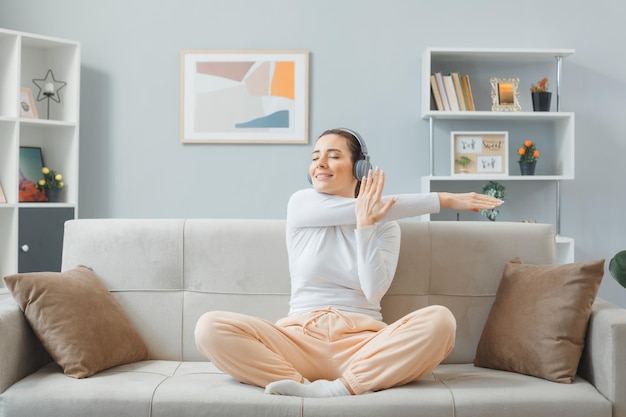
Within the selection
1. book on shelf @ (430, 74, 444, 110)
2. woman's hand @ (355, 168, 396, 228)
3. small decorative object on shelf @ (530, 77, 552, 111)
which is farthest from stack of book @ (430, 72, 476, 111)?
woman's hand @ (355, 168, 396, 228)

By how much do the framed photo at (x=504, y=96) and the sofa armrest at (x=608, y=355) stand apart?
1979 millimetres

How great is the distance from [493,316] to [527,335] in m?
0.17

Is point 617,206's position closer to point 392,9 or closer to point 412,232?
point 392,9

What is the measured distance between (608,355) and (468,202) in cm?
63

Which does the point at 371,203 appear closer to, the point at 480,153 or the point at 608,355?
the point at 608,355

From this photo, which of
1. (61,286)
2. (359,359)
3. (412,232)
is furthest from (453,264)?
(61,286)

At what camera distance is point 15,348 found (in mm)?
2232

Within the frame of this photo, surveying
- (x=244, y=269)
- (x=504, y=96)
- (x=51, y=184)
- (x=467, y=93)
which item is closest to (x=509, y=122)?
(x=504, y=96)

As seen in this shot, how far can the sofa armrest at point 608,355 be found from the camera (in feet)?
6.93

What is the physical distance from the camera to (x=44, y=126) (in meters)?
4.20

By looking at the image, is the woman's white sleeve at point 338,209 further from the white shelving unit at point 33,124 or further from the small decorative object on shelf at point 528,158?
the white shelving unit at point 33,124

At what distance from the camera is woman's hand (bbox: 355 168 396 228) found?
93.0 inches

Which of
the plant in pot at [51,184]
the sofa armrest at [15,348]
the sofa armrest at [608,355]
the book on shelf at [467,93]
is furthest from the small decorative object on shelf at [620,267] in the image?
the plant in pot at [51,184]

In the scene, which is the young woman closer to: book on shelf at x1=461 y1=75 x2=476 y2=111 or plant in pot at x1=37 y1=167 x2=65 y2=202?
book on shelf at x1=461 y1=75 x2=476 y2=111
